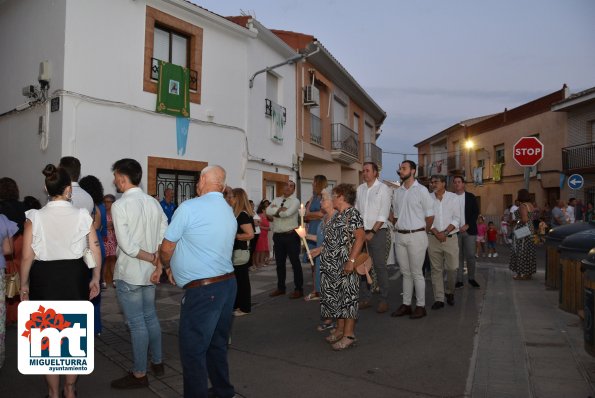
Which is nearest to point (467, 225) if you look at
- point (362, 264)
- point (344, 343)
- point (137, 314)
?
point (362, 264)

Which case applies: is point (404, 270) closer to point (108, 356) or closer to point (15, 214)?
point (108, 356)

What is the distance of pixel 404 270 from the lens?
21.2ft

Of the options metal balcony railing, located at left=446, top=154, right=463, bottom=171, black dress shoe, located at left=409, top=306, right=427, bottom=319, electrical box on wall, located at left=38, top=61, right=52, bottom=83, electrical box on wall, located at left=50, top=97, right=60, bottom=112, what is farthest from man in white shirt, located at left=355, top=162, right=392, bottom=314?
metal balcony railing, located at left=446, top=154, right=463, bottom=171

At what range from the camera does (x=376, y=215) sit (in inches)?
259

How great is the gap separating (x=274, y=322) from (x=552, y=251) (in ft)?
16.8

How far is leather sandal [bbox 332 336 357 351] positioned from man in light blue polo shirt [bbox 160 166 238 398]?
1867mm

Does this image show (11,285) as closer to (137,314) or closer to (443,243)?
(137,314)

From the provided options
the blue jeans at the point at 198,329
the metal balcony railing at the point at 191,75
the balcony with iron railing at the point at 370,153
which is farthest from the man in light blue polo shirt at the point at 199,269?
the balcony with iron railing at the point at 370,153

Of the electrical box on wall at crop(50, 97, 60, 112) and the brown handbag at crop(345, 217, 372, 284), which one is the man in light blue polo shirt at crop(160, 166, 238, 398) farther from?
the electrical box on wall at crop(50, 97, 60, 112)

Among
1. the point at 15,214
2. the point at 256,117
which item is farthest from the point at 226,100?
the point at 15,214

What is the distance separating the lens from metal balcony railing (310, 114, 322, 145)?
58.5 ft

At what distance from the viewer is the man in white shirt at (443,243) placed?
6910 mm

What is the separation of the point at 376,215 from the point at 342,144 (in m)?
13.8

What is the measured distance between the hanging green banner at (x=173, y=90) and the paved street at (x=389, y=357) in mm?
5299
